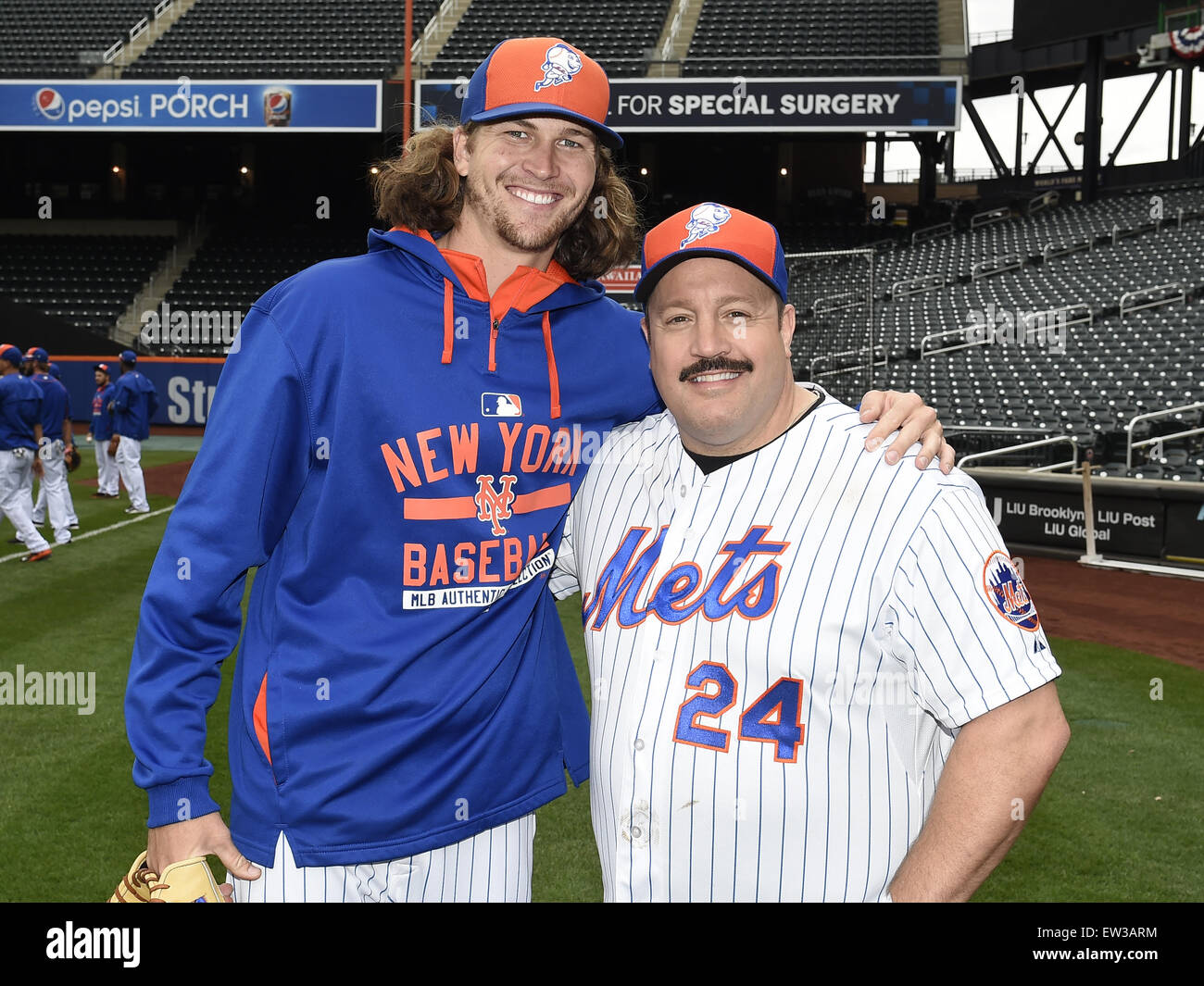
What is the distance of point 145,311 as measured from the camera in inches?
1075

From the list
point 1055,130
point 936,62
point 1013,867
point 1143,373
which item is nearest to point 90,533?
point 1013,867

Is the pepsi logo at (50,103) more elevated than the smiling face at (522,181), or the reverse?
the pepsi logo at (50,103)

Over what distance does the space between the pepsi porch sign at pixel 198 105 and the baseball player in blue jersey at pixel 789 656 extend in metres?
24.9

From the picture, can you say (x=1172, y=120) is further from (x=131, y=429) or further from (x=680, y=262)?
(x=680, y=262)

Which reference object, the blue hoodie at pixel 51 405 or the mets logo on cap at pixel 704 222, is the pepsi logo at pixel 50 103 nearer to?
the blue hoodie at pixel 51 405

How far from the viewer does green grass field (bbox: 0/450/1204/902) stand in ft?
13.5

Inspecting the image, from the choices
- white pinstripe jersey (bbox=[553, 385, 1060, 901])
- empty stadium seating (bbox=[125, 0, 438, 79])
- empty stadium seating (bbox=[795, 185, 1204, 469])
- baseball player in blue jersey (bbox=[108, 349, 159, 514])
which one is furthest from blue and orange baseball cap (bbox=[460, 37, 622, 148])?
empty stadium seating (bbox=[125, 0, 438, 79])

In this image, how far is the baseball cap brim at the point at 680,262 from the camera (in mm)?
2082

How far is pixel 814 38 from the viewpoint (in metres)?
28.2

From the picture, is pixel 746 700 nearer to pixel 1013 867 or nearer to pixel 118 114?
pixel 1013 867

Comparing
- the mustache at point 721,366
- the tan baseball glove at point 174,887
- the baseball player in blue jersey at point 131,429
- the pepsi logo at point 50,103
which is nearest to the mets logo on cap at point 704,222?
the mustache at point 721,366

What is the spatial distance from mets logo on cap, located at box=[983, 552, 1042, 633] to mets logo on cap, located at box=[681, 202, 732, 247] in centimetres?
82

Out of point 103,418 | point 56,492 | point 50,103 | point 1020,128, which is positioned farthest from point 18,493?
point 1020,128

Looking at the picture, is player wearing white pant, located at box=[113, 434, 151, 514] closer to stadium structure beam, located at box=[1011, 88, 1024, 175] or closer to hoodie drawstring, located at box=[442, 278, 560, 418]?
hoodie drawstring, located at box=[442, 278, 560, 418]
